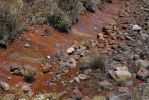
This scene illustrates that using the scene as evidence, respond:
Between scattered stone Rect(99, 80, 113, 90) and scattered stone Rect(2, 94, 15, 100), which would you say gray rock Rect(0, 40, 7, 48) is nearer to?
scattered stone Rect(2, 94, 15, 100)

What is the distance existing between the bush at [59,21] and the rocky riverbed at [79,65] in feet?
0.70

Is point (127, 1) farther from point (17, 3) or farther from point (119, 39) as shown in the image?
point (17, 3)

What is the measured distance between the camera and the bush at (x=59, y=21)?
34.7 feet

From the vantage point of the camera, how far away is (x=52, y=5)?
1074cm

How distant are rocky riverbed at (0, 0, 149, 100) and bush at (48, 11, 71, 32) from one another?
214 mm

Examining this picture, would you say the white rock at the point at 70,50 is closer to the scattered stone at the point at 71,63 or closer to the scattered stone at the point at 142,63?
the scattered stone at the point at 71,63

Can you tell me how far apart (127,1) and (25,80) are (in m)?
7.20

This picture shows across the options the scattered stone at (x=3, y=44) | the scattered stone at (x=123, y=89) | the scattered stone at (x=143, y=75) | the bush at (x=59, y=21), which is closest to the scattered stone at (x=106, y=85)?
the scattered stone at (x=123, y=89)

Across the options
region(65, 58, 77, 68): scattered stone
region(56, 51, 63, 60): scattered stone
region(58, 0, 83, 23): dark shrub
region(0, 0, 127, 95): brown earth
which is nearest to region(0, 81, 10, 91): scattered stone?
region(0, 0, 127, 95): brown earth

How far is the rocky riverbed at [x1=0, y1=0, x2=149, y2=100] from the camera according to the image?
7.91 meters

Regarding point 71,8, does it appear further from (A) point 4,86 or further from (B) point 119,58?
(A) point 4,86

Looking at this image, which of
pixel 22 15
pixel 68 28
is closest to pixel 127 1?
pixel 68 28

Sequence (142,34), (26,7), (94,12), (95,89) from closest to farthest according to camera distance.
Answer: (95,89) < (26,7) < (142,34) < (94,12)

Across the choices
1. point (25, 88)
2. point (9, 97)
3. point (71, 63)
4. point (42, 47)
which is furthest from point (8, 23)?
point (9, 97)
